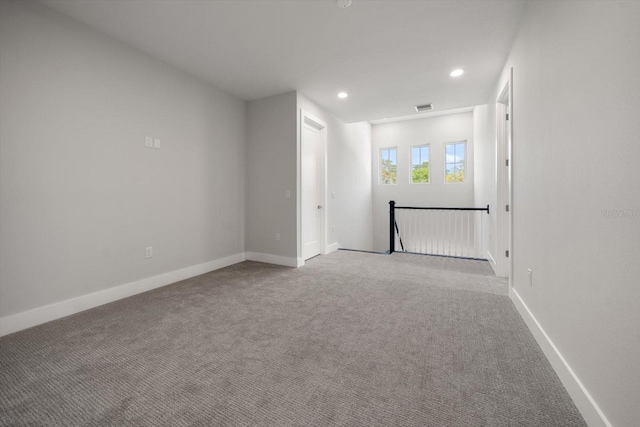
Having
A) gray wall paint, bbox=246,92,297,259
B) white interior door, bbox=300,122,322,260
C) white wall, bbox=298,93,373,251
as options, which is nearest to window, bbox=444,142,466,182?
white wall, bbox=298,93,373,251

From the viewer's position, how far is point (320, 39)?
284cm

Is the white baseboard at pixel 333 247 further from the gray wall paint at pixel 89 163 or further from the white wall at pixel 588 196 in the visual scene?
the white wall at pixel 588 196

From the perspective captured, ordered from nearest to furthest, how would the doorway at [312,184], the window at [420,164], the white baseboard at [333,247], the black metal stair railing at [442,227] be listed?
1. the doorway at [312,184]
2. the white baseboard at [333,247]
3. the black metal stair railing at [442,227]
4. the window at [420,164]

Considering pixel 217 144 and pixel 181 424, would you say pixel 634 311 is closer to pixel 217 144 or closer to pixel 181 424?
pixel 181 424

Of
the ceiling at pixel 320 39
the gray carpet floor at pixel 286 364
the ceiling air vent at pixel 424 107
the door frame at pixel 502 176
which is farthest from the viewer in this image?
the ceiling air vent at pixel 424 107

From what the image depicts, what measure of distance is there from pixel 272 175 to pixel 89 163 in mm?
2345

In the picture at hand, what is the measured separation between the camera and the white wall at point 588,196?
1.04 metres

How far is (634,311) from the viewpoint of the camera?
1.00 meters

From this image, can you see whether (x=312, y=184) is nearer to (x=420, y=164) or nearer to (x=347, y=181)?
(x=347, y=181)

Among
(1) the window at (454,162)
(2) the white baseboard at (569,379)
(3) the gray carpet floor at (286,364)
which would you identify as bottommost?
(3) the gray carpet floor at (286,364)

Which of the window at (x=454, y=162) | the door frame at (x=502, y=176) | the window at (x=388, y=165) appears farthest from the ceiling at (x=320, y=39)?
A: the window at (x=388, y=165)

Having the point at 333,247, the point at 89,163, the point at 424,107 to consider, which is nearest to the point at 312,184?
the point at 333,247

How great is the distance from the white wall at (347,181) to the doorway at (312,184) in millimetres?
231

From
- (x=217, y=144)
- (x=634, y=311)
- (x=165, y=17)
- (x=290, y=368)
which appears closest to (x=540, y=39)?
(x=634, y=311)
